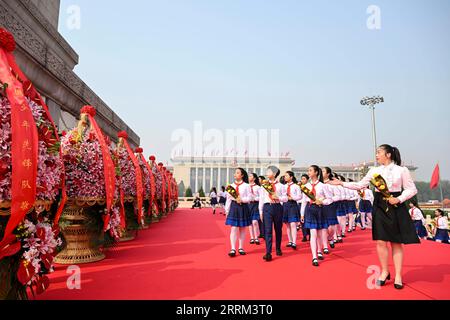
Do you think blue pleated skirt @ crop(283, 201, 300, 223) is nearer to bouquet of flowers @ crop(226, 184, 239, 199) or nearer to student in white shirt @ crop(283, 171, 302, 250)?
student in white shirt @ crop(283, 171, 302, 250)

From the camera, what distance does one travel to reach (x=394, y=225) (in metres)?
3.28

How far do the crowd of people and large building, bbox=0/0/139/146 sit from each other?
4466 millimetres

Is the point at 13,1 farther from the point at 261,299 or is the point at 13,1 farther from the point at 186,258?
the point at 261,299

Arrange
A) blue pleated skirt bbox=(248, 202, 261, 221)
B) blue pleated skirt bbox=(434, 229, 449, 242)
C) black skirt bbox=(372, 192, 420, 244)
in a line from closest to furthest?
black skirt bbox=(372, 192, 420, 244) < blue pleated skirt bbox=(248, 202, 261, 221) < blue pleated skirt bbox=(434, 229, 449, 242)

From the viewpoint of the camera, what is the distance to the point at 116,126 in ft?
34.3

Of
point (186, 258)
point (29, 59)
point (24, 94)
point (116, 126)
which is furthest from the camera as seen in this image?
point (116, 126)

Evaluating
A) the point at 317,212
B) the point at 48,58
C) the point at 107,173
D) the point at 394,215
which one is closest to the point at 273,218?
the point at 317,212

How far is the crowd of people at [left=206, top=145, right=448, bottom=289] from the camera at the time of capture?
3297mm

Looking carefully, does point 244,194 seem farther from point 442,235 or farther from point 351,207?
point 442,235

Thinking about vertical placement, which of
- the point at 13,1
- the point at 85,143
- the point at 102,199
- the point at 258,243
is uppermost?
the point at 13,1

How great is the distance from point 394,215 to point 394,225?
12 centimetres

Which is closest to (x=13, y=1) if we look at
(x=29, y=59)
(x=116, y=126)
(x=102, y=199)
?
(x=29, y=59)

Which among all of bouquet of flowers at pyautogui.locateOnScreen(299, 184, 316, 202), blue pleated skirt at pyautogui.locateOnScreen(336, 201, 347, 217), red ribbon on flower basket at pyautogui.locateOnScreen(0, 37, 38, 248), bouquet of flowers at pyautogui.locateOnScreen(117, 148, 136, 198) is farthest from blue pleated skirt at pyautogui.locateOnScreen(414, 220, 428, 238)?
red ribbon on flower basket at pyautogui.locateOnScreen(0, 37, 38, 248)

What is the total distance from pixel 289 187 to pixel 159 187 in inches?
195
